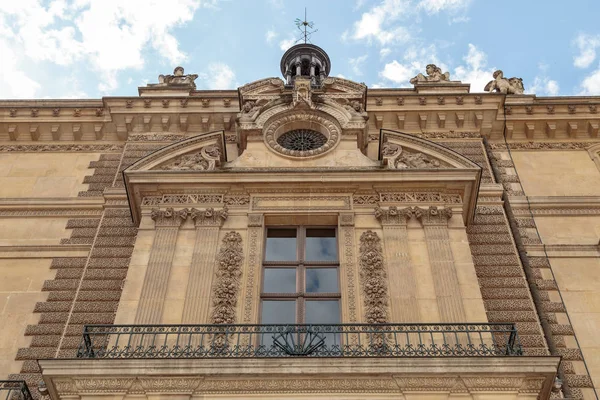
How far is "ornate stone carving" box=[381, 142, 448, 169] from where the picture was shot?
51.7 ft

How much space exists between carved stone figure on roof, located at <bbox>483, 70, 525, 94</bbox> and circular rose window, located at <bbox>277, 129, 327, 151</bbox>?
655 cm

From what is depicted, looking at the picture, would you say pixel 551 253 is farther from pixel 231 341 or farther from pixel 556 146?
pixel 231 341

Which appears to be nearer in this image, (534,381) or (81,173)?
(534,381)

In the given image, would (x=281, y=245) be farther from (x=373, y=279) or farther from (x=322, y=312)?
(x=373, y=279)

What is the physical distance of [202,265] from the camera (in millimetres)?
13391

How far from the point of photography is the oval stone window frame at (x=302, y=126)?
16469mm

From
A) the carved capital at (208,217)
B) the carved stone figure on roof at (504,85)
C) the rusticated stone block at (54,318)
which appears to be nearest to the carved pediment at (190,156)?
the carved capital at (208,217)

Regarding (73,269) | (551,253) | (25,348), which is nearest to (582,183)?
(551,253)

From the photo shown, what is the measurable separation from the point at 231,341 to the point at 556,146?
37.0ft

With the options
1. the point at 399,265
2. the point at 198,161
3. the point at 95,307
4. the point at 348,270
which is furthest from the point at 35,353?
the point at 399,265

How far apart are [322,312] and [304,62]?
48.5 feet

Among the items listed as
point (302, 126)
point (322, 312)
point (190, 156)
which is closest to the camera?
point (322, 312)

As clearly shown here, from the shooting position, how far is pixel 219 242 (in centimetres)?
1397

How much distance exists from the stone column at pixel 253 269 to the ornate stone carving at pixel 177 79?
7.77m
